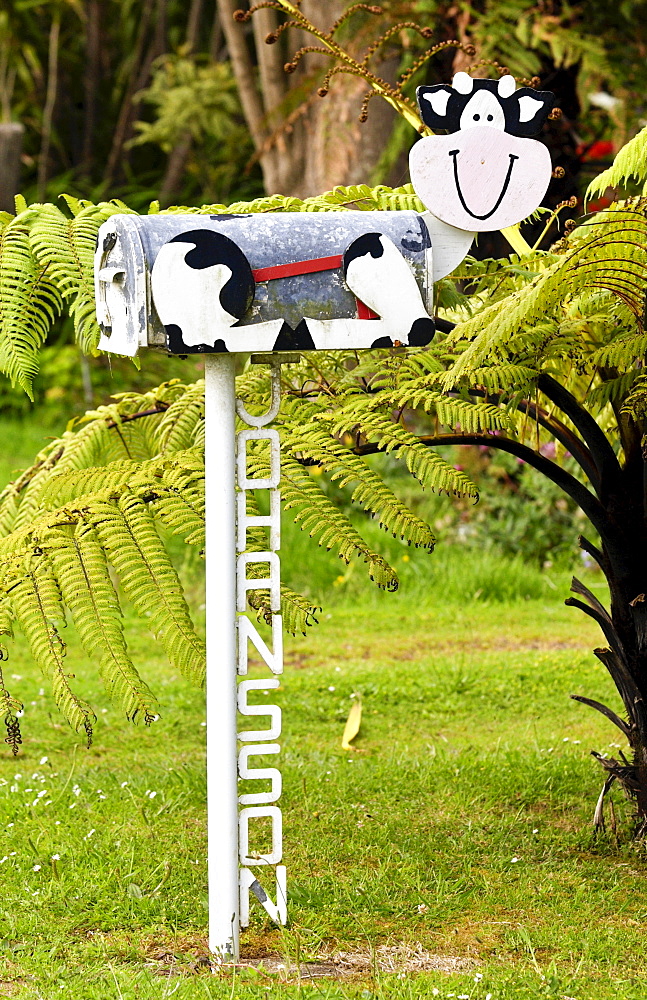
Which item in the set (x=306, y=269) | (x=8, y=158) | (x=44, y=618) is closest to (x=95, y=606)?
(x=44, y=618)

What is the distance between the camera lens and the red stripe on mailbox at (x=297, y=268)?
7.16 ft

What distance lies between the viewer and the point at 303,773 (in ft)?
11.5

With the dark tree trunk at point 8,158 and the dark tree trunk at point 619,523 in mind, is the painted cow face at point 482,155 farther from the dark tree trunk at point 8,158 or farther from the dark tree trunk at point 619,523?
the dark tree trunk at point 8,158

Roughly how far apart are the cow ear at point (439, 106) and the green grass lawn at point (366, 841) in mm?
1650

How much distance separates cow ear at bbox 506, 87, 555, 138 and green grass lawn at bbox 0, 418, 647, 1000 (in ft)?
5.39

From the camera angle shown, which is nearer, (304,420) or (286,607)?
(286,607)

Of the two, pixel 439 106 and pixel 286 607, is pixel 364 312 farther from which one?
pixel 286 607

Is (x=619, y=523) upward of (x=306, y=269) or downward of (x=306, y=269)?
downward

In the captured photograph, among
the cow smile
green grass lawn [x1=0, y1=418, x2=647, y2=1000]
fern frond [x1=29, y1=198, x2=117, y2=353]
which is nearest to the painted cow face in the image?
the cow smile

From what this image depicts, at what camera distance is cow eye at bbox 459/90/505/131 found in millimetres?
2295

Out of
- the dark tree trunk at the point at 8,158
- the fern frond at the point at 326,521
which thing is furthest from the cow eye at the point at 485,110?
the dark tree trunk at the point at 8,158

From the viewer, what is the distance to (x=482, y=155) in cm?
229

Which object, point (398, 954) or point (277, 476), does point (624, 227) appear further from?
point (398, 954)

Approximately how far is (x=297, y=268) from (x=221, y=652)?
76 centimetres
